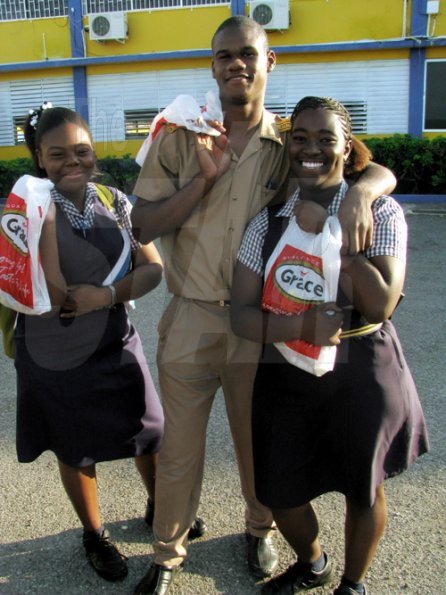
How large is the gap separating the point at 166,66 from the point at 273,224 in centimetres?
1339

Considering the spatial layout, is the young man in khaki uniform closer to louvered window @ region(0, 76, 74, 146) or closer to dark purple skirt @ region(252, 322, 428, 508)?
dark purple skirt @ region(252, 322, 428, 508)

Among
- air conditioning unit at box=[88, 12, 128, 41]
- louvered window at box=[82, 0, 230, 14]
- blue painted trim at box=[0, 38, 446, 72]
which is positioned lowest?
blue painted trim at box=[0, 38, 446, 72]

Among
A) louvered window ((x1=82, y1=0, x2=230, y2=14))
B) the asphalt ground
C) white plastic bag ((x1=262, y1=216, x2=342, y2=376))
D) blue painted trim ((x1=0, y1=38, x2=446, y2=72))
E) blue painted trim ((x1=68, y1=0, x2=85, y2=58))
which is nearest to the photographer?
white plastic bag ((x1=262, y1=216, x2=342, y2=376))

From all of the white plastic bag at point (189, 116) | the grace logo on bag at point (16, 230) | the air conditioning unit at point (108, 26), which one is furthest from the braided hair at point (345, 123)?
the air conditioning unit at point (108, 26)

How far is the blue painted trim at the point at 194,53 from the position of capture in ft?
43.5

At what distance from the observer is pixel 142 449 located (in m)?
2.57

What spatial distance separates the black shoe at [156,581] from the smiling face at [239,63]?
178 centimetres

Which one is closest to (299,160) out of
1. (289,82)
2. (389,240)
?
(389,240)

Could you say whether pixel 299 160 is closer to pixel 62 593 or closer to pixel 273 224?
pixel 273 224

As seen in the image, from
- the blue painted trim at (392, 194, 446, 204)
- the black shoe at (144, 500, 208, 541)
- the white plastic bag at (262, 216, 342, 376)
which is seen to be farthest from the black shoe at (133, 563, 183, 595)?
the blue painted trim at (392, 194, 446, 204)

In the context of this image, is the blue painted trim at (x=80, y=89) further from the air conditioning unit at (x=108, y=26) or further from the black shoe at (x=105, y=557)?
the black shoe at (x=105, y=557)

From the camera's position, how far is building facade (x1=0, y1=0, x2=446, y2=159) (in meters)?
13.4

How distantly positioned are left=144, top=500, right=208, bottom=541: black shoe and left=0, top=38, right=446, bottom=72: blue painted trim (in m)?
12.6

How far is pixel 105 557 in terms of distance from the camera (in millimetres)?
2537
